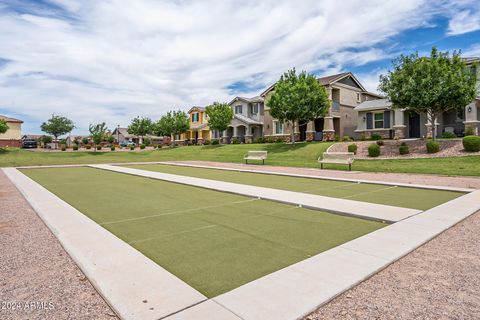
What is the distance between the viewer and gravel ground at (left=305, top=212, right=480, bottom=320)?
2.94m

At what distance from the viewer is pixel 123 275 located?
12.0 feet

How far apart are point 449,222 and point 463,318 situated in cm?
369

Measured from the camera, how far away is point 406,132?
2906 cm

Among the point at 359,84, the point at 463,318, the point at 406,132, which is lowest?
the point at 463,318

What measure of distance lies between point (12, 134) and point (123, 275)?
65634 mm

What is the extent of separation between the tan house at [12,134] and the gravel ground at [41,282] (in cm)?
6072

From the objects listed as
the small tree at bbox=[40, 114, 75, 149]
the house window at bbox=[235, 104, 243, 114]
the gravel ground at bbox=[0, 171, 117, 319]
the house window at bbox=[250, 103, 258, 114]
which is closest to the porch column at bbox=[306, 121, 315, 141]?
the house window at bbox=[250, 103, 258, 114]

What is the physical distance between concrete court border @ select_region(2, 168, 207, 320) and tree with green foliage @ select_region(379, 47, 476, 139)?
21.7 metres

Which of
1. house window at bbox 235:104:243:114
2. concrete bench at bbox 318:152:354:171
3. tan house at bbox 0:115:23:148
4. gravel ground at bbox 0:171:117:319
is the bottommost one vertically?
gravel ground at bbox 0:171:117:319

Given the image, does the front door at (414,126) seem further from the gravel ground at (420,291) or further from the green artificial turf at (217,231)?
the gravel ground at (420,291)

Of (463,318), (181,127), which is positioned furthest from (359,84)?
(463,318)

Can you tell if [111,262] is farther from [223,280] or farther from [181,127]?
[181,127]

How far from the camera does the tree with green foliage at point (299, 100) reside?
28.9 meters

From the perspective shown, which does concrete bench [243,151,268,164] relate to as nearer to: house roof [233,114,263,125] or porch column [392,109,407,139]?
porch column [392,109,407,139]
